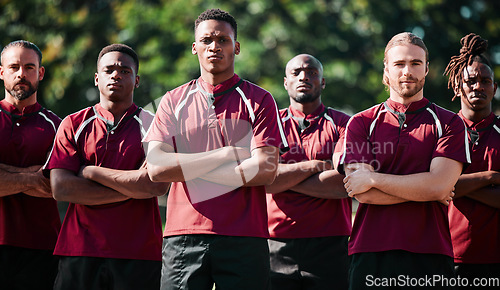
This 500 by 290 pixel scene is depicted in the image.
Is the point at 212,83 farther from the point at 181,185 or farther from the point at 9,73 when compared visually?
the point at 9,73

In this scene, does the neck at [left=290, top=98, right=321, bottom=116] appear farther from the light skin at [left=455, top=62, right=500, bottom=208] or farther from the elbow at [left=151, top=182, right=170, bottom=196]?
the elbow at [left=151, top=182, right=170, bottom=196]

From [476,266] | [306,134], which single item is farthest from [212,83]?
[476,266]

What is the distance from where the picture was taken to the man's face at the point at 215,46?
461 cm

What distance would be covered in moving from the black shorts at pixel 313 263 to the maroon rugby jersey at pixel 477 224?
40.6 inches

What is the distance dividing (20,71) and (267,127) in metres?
2.73

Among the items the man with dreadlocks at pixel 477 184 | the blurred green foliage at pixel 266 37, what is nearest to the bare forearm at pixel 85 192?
the man with dreadlocks at pixel 477 184

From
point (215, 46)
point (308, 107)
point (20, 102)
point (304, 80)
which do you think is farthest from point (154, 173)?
point (304, 80)

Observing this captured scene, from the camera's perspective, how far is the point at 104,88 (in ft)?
17.4

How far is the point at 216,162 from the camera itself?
4297mm

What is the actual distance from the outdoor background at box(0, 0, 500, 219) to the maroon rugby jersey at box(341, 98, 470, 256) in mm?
11025

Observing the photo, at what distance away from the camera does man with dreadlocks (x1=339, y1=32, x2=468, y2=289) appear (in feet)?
14.1

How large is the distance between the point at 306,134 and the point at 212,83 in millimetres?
1652

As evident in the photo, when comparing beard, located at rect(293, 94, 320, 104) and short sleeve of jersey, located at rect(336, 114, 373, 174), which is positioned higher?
beard, located at rect(293, 94, 320, 104)

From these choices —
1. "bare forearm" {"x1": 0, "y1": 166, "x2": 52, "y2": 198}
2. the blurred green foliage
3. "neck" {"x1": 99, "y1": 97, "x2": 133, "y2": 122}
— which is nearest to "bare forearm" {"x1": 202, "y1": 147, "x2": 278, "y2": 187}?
"neck" {"x1": 99, "y1": 97, "x2": 133, "y2": 122}
